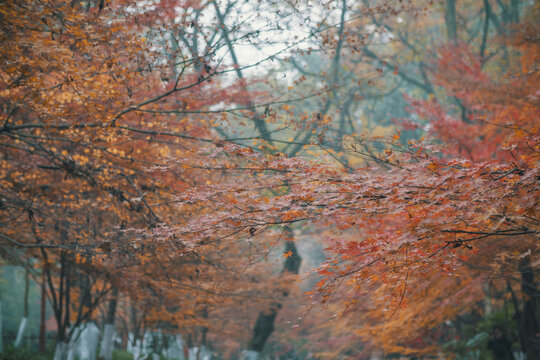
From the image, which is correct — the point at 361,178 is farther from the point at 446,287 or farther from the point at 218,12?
the point at 446,287

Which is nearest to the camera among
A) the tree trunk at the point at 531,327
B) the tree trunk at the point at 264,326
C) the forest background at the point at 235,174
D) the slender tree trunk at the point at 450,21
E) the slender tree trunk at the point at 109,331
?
the forest background at the point at 235,174

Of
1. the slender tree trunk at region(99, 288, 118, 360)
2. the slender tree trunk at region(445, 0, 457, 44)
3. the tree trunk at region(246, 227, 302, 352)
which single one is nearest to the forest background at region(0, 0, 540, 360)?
the slender tree trunk at region(99, 288, 118, 360)

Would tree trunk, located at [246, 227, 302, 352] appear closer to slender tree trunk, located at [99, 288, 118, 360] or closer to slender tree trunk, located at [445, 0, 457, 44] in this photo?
slender tree trunk, located at [99, 288, 118, 360]

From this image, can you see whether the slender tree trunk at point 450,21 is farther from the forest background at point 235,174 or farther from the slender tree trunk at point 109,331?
the slender tree trunk at point 109,331

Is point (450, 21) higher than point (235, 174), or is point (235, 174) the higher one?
point (450, 21)

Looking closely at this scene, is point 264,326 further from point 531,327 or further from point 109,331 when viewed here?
point 531,327

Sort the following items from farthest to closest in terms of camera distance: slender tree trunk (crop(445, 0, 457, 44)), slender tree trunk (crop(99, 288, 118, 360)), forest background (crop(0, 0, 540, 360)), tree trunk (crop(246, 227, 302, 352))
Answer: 1. slender tree trunk (crop(445, 0, 457, 44))
2. tree trunk (crop(246, 227, 302, 352))
3. slender tree trunk (crop(99, 288, 118, 360))
4. forest background (crop(0, 0, 540, 360))

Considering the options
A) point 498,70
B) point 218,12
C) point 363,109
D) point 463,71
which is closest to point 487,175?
point 218,12

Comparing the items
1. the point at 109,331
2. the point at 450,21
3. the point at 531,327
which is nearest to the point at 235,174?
the point at 531,327

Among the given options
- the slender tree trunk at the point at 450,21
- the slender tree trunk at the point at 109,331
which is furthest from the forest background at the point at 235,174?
the slender tree trunk at the point at 450,21

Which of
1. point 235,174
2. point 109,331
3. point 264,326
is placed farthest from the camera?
point 264,326

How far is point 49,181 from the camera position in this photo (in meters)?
8.22

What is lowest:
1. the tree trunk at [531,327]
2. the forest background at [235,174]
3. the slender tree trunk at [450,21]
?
the tree trunk at [531,327]

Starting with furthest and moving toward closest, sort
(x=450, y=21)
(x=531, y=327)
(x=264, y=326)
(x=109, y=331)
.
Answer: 1. (x=450, y=21)
2. (x=264, y=326)
3. (x=109, y=331)
4. (x=531, y=327)
